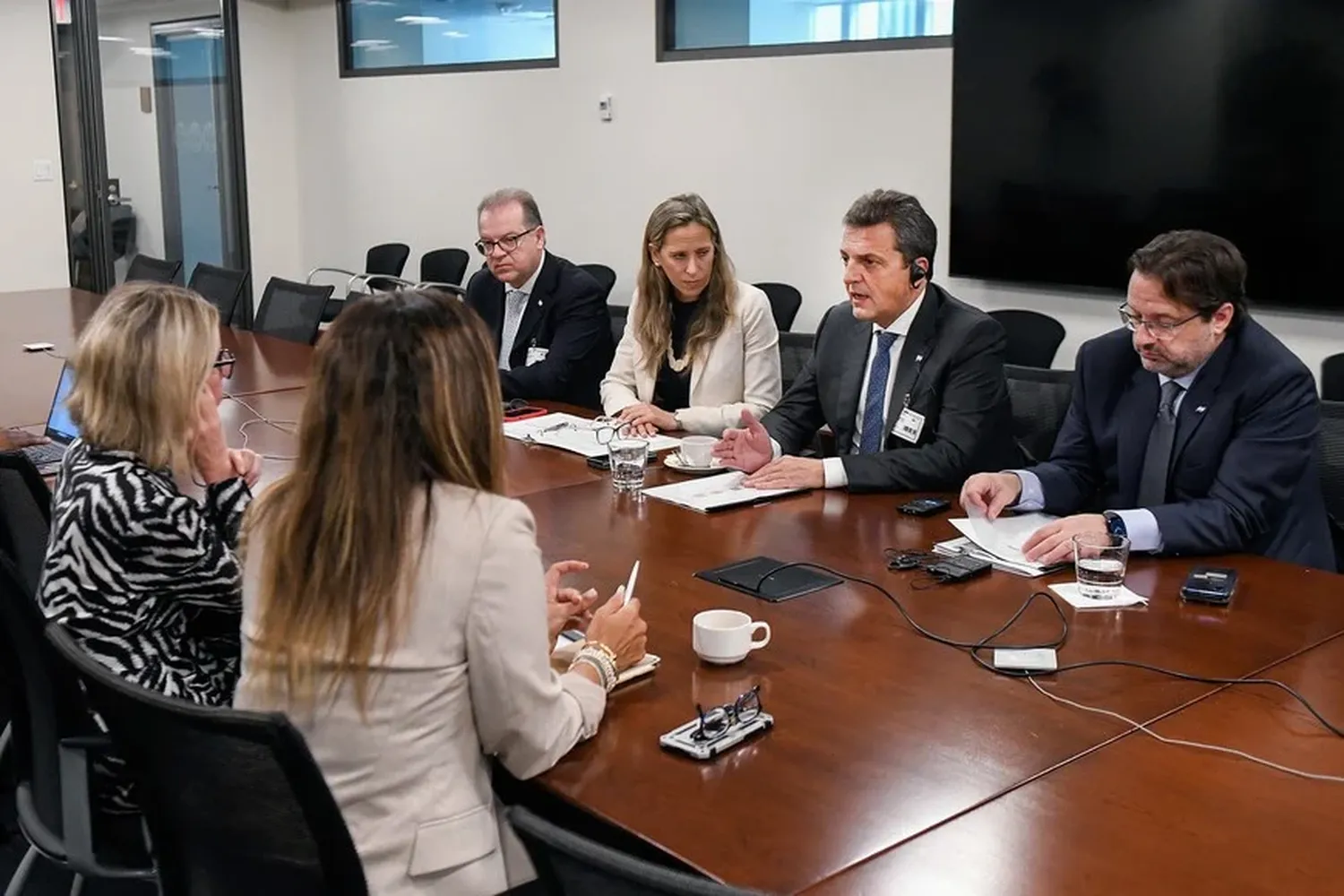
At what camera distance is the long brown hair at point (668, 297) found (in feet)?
12.8

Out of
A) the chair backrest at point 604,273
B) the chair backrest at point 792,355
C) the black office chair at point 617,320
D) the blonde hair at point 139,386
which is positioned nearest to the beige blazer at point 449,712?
the blonde hair at point 139,386

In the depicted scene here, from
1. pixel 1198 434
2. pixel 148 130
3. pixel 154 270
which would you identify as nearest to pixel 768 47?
pixel 154 270

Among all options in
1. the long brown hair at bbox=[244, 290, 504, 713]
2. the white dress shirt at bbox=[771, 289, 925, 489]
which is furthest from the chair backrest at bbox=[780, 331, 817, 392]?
the long brown hair at bbox=[244, 290, 504, 713]

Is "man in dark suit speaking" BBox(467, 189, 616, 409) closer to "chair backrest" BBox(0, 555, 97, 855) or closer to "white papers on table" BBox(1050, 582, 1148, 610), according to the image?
"chair backrest" BBox(0, 555, 97, 855)

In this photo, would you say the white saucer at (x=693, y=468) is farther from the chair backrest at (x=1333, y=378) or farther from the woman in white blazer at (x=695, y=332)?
the chair backrest at (x=1333, y=378)

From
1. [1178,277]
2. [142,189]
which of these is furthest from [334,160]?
[1178,277]

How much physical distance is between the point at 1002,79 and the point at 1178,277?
2837mm

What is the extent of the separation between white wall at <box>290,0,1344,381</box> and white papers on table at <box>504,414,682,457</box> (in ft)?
7.61

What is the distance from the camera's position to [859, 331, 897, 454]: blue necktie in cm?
333

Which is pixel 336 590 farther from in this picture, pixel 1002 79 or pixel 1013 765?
pixel 1002 79

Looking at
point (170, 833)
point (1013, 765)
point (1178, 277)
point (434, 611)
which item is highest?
point (1178, 277)

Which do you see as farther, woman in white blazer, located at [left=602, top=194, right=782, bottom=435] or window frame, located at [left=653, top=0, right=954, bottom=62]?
window frame, located at [left=653, top=0, right=954, bottom=62]

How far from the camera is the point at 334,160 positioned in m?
8.92

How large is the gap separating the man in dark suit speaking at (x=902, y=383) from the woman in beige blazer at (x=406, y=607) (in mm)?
1436
